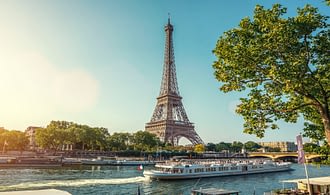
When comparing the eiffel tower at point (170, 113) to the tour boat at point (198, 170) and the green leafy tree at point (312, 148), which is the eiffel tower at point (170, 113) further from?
the green leafy tree at point (312, 148)

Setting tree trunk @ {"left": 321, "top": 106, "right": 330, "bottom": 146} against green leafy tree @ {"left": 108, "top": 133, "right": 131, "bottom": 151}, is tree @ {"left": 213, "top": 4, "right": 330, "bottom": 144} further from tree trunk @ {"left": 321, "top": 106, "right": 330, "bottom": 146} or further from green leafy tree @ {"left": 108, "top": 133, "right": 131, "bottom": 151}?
green leafy tree @ {"left": 108, "top": 133, "right": 131, "bottom": 151}

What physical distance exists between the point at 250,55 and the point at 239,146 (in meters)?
179

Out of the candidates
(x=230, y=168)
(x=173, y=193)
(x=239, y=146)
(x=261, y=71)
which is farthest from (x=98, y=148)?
(x=261, y=71)

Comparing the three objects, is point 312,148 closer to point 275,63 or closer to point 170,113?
point 275,63

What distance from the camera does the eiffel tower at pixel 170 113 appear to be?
11722 cm

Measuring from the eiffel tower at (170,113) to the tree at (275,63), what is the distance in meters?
101

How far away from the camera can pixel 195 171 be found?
173 ft

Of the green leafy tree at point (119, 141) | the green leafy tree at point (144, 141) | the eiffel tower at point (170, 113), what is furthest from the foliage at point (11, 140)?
the eiffel tower at point (170, 113)

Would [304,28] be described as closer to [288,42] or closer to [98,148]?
[288,42]

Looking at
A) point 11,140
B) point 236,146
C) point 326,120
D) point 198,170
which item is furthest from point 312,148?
point 236,146

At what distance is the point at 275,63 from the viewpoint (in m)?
12.1

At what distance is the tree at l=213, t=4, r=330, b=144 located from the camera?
1170cm

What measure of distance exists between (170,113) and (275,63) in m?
107

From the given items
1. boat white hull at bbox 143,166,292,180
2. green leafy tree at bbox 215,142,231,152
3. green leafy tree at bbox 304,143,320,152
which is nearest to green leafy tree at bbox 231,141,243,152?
green leafy tree at bbox 215,142,231,152
